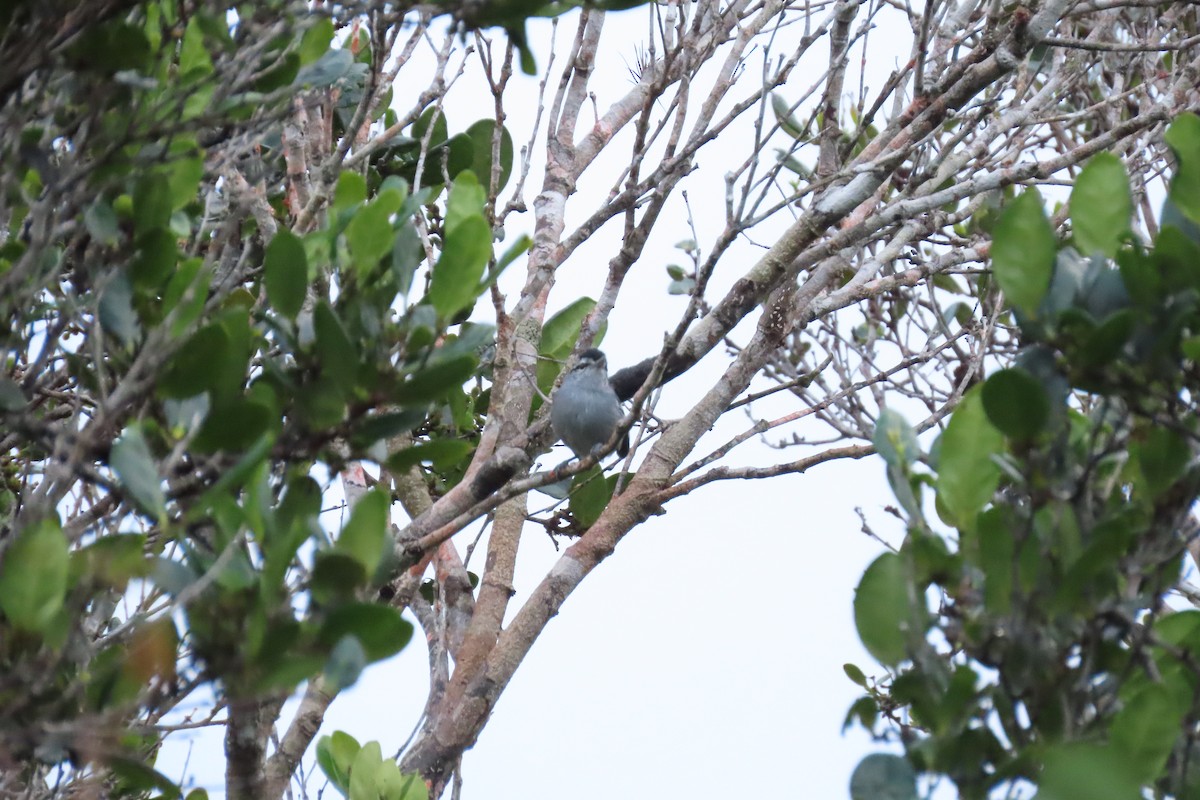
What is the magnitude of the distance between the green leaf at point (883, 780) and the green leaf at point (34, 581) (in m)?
1.02

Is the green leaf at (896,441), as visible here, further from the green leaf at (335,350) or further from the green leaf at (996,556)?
the green leaf at (335,350)

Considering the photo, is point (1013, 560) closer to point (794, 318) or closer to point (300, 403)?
point (300, 403)

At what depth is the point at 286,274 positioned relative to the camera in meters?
1.91

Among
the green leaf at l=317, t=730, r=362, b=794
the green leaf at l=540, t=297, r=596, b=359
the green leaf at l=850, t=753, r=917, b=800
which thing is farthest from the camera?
A: the green leaf at l=540, t=297, r=596, b=359

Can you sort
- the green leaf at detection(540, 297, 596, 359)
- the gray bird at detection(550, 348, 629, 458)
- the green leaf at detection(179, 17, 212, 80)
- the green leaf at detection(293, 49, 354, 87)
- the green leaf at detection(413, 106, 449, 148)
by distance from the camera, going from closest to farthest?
1. the green leaf at detection(179, 17, 212, 80)
2. the green leaf at detection(293, 49, 354, 87)
3. the green leaf at detection(413, 106, 449, 148)
4. the green leaf at detection(540, 297, 596, 359)
5. the gray bird at detection(550, 348, 629, 458)

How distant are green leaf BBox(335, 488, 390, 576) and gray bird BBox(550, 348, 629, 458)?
299cm

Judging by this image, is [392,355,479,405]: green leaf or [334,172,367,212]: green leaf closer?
[392,355,479,405]: green leaf

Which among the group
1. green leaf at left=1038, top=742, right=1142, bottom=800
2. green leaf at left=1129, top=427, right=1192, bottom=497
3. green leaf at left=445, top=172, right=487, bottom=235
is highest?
green leaf at left=445, top=172, right=487, bottom=235

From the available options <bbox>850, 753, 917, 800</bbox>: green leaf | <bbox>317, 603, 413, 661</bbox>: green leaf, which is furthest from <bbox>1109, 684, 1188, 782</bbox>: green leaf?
<bbox>317, 603, 413, 661</bbox>: green leaf

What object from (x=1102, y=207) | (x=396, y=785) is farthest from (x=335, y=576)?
(x=396, y=785)

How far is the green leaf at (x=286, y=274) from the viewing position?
1885 mm

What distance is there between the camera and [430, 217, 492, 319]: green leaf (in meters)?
1.92

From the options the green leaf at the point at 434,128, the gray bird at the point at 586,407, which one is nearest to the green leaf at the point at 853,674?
the gray bird at the point at 586,407

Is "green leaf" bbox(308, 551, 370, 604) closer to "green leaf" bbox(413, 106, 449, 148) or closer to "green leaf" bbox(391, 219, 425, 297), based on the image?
"green leaf" bbox(391, 219, 425, 297)
